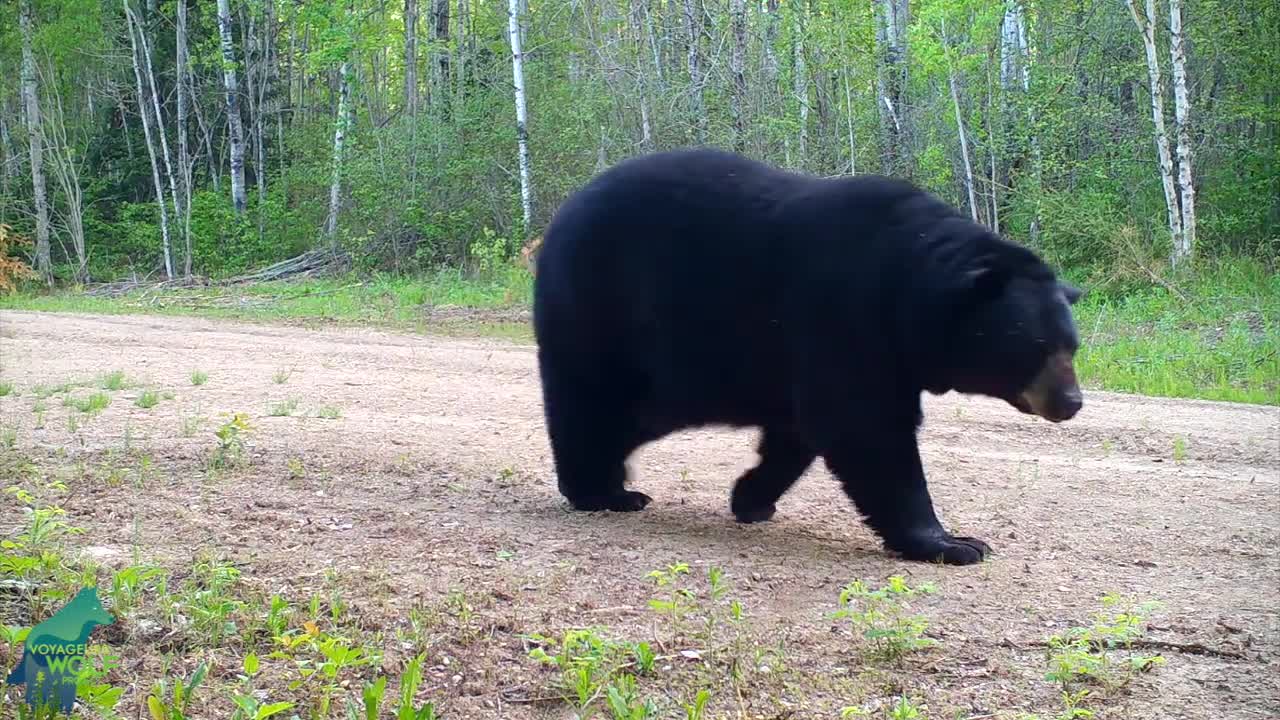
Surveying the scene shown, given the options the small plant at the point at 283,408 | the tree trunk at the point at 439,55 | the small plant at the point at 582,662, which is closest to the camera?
the small plant at the point at 582,662

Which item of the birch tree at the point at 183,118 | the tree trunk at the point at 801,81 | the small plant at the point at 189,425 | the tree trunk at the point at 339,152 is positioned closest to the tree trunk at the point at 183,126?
the birch tree at the point at 183,118

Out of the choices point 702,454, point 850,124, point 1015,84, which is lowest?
point 702,454

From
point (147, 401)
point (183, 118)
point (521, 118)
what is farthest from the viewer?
point (183, 118)

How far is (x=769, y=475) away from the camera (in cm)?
555

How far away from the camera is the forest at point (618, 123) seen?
64.1 feet

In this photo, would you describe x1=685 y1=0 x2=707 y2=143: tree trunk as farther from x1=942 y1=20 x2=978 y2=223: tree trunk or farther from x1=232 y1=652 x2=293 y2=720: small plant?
x1=232 y1=652 x2=293 y2=720: small plant

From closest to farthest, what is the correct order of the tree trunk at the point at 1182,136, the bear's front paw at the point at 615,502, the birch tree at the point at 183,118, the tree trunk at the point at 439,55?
1. the bear's front paw at the point at 615,502
2. the tree trunk at the point at 1182,136
3. the tree trunk at the point at 439,55
4. the birch tree at the point at 183,118

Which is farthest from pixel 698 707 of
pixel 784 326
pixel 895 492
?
pixel 784 326

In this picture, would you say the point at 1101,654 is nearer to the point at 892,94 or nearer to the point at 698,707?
the point at 698,707

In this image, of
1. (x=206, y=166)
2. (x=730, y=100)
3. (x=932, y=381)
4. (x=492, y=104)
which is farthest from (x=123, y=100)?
(x=932, y=381)

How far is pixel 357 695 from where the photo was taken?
3.22m

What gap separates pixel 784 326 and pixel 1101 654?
6.07ft

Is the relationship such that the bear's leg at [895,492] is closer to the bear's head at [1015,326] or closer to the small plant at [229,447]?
the bear's head at [1015,326]

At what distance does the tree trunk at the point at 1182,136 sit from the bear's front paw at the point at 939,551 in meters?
14.5
